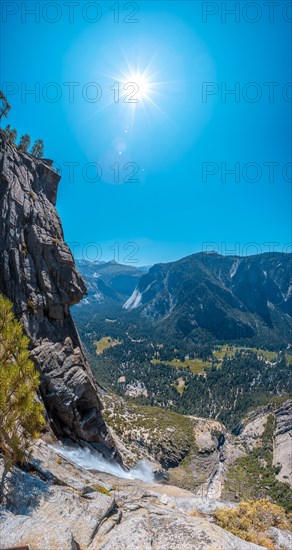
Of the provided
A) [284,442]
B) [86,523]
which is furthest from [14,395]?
[284,442]

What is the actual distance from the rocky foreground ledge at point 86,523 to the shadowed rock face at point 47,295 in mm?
10891

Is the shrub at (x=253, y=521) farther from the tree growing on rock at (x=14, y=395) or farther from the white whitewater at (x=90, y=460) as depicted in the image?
the white whitewater at (x=90, y=460)

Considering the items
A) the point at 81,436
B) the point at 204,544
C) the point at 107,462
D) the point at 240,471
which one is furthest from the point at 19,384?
the point at 240,471

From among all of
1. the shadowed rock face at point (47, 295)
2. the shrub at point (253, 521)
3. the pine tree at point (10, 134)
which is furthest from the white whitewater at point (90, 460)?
the pine tree at point (10, 134)

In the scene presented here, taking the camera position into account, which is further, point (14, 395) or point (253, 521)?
point (253, 521)

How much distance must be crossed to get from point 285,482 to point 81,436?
78506 mm

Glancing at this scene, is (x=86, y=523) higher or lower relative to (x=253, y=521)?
higher

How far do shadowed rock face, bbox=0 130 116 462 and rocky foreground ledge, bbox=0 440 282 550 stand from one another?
35.7ft

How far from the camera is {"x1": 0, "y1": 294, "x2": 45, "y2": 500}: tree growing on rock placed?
31.4 ft

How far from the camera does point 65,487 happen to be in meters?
11.5

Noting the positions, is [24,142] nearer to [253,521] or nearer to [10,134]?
[10,134]

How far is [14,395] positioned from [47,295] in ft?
55.0

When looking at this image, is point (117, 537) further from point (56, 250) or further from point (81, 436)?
point (56, 250)

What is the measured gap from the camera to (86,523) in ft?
29.7
